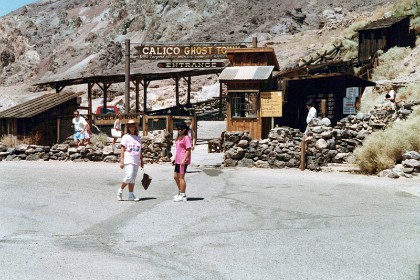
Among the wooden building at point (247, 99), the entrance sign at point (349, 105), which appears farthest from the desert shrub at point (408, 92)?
the wooden building at point (247, 99)

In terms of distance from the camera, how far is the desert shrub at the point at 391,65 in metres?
32.4

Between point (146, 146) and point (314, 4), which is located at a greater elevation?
point (314, 4)

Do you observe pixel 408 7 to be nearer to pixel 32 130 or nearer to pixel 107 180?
pixel 32 130

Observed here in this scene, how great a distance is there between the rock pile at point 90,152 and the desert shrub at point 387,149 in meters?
6.99

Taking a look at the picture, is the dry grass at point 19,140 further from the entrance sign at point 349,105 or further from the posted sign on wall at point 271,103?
the entrance sign at point 349,105

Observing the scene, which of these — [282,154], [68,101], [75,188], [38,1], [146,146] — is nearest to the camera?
[75,188]

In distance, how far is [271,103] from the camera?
2292 centimetres

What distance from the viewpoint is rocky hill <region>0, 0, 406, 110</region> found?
199 ft

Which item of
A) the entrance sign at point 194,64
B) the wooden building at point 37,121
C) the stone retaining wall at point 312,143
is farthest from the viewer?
the entrance sign at point 194,64

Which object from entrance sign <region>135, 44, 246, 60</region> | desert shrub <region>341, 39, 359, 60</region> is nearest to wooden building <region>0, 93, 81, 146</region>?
entrance sign <region>135, 44, 246, 60</region>

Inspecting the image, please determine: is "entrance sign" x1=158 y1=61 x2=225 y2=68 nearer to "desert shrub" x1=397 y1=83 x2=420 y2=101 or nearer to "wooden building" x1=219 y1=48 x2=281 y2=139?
"wooden building" x1=219 y1=48 x2=281 y2=139

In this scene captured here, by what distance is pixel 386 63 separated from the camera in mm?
34656

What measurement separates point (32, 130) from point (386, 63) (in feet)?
78.3

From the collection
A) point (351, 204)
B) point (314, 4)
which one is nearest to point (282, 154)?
point (351, 204)
